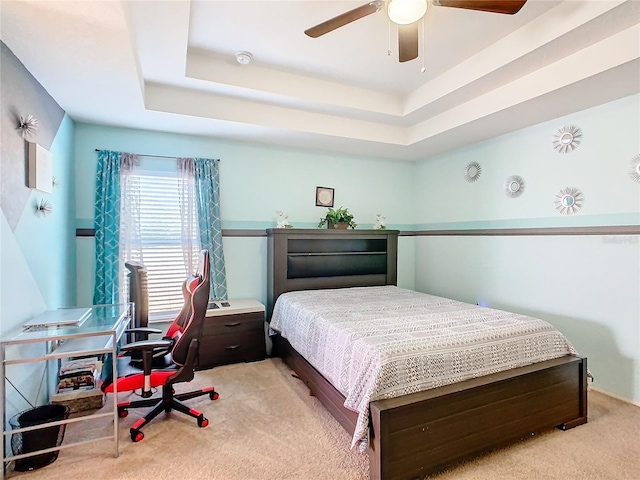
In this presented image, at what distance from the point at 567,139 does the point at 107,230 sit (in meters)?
4.44

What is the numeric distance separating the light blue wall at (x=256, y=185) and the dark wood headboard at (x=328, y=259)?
311mm

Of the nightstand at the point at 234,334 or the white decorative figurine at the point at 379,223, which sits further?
the white decorative figurine at the point at 379,223

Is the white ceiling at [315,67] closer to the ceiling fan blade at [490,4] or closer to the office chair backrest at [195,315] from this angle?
the ceiling fan blade at [490,4]

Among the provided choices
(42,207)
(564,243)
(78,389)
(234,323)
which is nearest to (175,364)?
(78,389)

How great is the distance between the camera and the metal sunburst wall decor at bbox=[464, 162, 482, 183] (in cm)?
394

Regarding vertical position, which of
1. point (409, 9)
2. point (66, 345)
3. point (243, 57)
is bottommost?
point (66, 345)

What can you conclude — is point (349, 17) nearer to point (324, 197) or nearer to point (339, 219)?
point (339, 219)

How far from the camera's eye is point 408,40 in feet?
6.70

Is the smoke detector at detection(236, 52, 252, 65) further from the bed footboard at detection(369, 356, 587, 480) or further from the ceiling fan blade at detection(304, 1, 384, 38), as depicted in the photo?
the bed footboard at detection(369, 356, 587, 480)

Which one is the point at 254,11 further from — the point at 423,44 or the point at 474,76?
the point at 474,76

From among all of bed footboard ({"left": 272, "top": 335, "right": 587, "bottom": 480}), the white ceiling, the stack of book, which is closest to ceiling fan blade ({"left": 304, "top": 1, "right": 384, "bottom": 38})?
the white ceiling

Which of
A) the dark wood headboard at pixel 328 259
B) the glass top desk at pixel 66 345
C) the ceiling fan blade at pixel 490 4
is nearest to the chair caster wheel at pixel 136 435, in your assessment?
the glass top desk at pixel 66 345

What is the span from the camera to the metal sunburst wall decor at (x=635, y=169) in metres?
2.59

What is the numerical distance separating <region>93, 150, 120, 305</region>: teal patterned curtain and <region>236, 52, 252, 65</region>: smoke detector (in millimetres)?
1644
